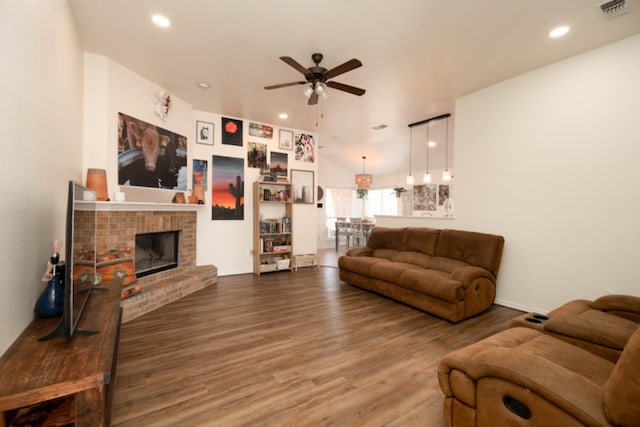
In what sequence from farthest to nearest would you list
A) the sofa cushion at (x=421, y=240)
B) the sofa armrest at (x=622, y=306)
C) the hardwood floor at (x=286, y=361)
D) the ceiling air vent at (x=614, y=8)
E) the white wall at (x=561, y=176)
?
the sofa cushion at (x=421, y=240)
the white wall at (x=561, y=176)
the ceiling air vent at (x=614, y=8)
the sofa armrest at (x=622, y=306)
the hardwood floor at (x=286, y=361)

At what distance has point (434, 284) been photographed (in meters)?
3.23

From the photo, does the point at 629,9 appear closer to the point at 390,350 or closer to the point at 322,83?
the point at 322,83

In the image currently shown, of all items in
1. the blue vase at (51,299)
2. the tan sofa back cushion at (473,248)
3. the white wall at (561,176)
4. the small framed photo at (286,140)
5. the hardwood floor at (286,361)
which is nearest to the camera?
the blue vase at (51,299)

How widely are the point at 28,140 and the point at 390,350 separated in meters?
2.99

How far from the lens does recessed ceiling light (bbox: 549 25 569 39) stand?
2.65 meters

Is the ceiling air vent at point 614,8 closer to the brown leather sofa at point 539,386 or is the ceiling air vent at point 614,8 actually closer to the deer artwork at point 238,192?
the brown leather sofa at point 539,386

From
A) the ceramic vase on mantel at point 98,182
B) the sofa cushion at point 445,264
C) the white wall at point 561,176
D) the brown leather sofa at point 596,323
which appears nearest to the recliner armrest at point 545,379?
the brown leather sofa at point 596,323

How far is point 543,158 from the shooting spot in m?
3.40

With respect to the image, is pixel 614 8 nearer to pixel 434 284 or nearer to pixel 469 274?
pixel 469 274

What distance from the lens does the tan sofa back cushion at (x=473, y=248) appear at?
3.52m

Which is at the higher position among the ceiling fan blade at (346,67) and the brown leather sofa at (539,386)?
the ceiling fan blade at (346,67)

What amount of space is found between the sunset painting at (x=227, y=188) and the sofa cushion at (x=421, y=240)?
122 inches

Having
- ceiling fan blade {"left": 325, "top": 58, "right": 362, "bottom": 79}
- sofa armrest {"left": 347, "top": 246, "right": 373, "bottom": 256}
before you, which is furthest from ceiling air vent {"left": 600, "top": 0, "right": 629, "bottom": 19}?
sofa armrest {"left": 347, "top": 246, "right": 373, "bottom": 256}

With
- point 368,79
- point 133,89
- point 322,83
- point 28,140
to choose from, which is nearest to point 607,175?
point 368,79
